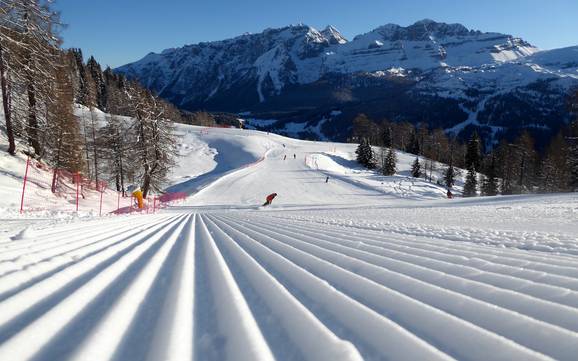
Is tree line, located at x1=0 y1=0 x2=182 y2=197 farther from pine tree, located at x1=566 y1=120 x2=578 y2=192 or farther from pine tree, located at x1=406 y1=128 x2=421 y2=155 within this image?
pine tree, located at x1=406 y1=128 x2=421 y2=155

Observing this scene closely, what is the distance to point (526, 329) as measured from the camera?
236cm

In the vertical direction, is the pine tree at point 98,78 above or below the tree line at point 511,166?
above

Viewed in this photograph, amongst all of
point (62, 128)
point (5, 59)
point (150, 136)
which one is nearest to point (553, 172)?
point (150, 136)

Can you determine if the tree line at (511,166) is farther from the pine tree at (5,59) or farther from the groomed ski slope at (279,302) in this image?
the pine tree at (5,59)

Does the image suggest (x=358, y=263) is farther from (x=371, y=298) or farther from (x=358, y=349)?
(x=358, y=349)

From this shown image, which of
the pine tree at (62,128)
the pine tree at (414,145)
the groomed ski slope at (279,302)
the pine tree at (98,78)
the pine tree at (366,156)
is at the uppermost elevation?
the pine tree at (98,78)

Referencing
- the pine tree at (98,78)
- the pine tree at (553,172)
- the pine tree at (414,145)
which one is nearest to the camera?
the pine tree at (553,172)

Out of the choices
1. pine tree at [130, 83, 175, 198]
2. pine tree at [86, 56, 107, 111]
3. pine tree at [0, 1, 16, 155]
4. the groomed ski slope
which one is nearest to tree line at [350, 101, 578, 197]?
pine tree at [130, 83, 175, 198]

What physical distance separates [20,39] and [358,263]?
81.3 feet

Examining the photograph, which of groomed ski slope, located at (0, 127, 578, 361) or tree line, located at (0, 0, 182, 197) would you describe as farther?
tree line, located at (0, 0, 182, 197)

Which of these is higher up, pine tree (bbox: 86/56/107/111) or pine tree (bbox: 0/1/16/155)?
pine tree (bbox: 86/56/107/111)

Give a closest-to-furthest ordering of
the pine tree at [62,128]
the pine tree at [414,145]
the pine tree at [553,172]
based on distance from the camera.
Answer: the pine tree at [62,128], the pine tree at [553,172], the pine tree at [414,145]

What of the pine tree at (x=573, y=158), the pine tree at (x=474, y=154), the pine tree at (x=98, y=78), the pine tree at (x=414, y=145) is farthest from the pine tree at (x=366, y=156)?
the pine tree at (x=98, y=78)

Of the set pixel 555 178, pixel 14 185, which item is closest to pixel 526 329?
pixel 14 185
